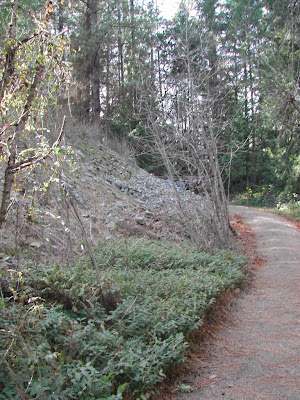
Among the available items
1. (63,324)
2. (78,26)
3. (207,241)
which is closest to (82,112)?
(78,26)

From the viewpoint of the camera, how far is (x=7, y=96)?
2297mm

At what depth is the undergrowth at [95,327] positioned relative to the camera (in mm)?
2404

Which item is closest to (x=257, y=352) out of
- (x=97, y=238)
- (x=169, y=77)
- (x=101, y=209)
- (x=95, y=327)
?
(x=95, y=327)

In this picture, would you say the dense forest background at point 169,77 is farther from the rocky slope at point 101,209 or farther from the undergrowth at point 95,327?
the undergrowth at point 95,327

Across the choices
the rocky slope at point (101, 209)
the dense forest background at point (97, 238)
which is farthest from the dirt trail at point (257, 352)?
the rocky slope at point (101, 209)

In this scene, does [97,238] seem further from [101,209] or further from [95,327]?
[95,327]

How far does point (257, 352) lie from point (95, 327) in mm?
1581

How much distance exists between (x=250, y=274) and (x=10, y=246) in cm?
410

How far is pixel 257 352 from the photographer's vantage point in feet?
11.9

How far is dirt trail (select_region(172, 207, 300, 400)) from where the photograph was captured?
2.91 m

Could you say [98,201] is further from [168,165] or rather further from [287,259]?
[287,259]

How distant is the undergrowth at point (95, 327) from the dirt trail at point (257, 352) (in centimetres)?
31

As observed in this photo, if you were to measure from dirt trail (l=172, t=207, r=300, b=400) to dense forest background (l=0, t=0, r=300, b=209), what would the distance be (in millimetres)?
2339

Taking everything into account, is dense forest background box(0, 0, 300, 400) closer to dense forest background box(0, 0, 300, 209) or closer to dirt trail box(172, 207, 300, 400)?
dense forest background box(0, 0, 300, 209)
